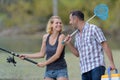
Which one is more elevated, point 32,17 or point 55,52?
point 32,17

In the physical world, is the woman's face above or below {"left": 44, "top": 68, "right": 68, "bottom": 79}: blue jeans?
above

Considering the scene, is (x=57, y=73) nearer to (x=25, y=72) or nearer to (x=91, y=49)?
(x=91, y=49)

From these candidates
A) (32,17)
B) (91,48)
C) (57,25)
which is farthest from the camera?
(32,17)

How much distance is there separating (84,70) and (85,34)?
491mm

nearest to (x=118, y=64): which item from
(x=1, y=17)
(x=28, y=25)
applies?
(x=28, y=25)

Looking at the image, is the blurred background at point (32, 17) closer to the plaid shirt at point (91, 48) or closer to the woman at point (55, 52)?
the woman at point (55, 52)

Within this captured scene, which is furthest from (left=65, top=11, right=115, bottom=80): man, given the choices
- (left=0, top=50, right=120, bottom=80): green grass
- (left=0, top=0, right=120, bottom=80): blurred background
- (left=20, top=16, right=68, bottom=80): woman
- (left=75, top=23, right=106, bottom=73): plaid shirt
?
(left=0, top=0, right=120, bottom=80): blurred background

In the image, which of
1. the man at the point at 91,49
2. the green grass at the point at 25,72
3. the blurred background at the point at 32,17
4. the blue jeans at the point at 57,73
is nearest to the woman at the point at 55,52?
the blue jeans at the point at 57,73

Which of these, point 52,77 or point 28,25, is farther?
point 28,25

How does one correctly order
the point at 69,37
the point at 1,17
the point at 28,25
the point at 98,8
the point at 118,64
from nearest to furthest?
the point at 69,37
the point at 98,8
the point at 118,64
the point at 28,25
the point at 1,17

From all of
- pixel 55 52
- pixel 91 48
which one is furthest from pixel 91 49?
pixel 55 52

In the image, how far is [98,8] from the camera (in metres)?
9.34

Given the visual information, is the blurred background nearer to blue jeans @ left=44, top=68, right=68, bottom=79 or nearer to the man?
blue jeans @ left=44, top=68, right=68, bottom=79

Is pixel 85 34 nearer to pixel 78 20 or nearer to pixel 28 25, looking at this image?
pixel 78 20
